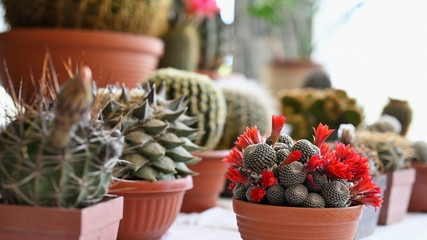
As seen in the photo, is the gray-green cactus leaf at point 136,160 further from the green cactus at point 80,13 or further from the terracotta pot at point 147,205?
the green cactus at point 80,13

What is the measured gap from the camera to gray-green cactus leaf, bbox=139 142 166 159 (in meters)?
0.92

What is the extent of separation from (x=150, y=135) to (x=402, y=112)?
112 centimetres

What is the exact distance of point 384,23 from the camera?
8.72 ft

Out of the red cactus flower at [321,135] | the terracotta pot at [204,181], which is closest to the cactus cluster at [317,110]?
the terracotta pot at [204,181]

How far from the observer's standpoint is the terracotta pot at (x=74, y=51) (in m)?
1.50

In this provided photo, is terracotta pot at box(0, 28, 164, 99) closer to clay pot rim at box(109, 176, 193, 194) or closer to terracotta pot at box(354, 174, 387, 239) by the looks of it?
clay pot rim at box(109, 176, 193, 194)

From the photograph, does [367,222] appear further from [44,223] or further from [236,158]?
[44,223]

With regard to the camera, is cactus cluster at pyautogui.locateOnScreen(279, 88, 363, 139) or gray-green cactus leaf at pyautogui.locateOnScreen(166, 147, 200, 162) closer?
gray-green cactus leaf at pyautogui.locateOnScreen(166, 147, 200, 162)

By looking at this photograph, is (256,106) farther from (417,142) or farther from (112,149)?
(112,149)

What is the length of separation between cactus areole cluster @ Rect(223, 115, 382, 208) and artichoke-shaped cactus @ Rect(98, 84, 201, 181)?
16cm

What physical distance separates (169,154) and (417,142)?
0.85 metres

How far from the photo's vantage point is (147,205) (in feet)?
3.04

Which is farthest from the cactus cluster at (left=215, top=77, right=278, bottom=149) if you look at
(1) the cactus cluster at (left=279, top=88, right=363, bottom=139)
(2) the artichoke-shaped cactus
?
(2) the artichoke-shaped cactus

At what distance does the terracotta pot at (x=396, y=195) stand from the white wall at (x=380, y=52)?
3.98 feet
